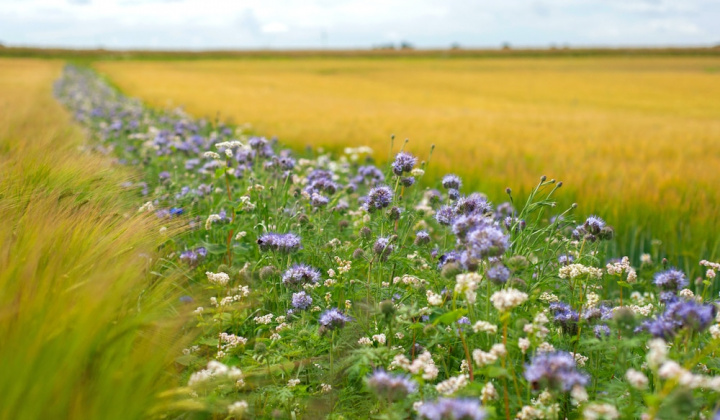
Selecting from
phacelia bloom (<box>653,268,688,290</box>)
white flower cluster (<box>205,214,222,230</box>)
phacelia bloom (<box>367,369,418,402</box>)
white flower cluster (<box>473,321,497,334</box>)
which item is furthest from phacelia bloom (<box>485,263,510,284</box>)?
white flower cluster (<box>205,214,222,230</box>)

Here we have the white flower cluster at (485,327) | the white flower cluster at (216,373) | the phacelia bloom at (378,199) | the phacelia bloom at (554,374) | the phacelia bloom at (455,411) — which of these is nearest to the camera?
the phacelia bloom at (455,411)

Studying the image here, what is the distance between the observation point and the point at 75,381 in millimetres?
1459

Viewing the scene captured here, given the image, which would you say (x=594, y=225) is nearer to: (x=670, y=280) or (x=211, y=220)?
(x=670, y=280)

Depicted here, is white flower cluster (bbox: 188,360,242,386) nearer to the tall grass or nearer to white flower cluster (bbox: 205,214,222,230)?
the tall grass

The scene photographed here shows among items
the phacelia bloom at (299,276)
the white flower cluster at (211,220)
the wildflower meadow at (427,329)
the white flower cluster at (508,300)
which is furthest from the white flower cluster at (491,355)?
the white flower cluster at (211,220)

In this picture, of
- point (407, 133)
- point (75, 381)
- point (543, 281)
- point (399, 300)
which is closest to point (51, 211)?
point (75, 381)

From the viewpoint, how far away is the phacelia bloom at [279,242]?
2.75 meters

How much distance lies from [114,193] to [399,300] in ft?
6.00

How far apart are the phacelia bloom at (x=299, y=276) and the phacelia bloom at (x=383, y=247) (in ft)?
1.03

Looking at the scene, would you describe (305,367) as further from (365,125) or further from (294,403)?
(365,125)

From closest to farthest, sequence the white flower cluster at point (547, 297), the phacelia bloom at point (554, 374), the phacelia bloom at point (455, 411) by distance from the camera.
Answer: the phacelia bloom at point (455, 411), the phacelia bloom at point (554, 374), the white flower cluster at point (547, 297)

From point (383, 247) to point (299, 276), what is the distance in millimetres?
421

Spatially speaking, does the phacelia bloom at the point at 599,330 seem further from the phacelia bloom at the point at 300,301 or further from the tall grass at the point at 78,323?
the tall grass at the point at 78,323

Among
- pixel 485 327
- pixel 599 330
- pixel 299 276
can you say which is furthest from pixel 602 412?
pixel 299 276
